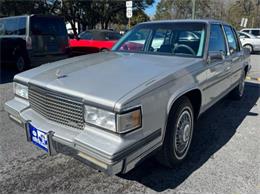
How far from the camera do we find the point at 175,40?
11.5 ft

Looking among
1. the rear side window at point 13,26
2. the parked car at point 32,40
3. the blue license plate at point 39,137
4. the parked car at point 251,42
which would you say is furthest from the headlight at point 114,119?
the parked car at point 251,42

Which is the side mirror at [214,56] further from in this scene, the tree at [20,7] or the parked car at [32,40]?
the tree at [20,7]

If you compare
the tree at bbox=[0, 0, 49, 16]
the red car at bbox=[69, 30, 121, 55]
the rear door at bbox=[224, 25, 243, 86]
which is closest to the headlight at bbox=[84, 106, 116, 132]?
the rear door at bbox=[224, 25, 243, 86]

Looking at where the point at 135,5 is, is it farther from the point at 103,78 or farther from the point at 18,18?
the point at 103,78

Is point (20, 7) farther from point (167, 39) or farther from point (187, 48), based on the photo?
point (187, 48)

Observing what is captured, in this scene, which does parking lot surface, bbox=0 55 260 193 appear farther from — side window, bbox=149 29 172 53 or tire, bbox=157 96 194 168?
side window, bbox=149 29 172 53

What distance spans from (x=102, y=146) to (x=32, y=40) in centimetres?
637

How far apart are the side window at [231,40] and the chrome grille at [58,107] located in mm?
3083

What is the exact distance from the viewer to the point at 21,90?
282 centimetres

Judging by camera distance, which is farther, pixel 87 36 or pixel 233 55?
pixel 87 36

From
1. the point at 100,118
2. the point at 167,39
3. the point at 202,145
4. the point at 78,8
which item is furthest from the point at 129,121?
the point at 78,8

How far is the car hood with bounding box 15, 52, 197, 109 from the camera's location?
206cm

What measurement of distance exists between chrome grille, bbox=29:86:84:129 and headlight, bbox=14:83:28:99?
20cm

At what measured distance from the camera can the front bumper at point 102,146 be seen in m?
1.86
